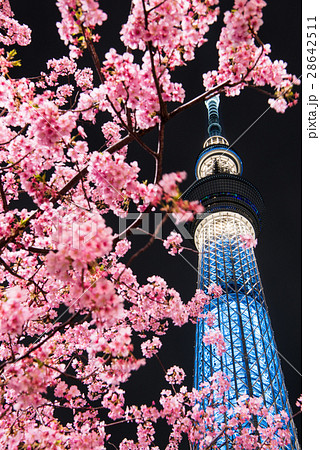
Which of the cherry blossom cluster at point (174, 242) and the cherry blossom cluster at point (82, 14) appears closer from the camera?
the cherry blossom cluster at point (82, 14)

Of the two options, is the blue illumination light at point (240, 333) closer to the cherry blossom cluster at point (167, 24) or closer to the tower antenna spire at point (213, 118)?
the tower antenna spire at point (213, 118)

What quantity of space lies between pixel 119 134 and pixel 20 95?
95.3 inches

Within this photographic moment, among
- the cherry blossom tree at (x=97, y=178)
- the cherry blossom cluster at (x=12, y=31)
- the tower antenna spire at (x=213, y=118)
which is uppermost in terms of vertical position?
the tower antenna spire at (x=213, y=118)

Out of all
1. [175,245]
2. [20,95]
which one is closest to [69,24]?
[20,95]

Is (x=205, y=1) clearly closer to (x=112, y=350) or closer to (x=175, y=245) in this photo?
(x=175, y=245)

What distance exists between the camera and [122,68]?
12.5ft

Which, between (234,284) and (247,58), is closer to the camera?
(247,58)

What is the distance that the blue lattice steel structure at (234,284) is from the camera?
20453mm

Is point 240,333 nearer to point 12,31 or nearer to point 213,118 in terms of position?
point 12,31

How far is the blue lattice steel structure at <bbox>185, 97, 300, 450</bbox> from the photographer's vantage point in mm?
20453

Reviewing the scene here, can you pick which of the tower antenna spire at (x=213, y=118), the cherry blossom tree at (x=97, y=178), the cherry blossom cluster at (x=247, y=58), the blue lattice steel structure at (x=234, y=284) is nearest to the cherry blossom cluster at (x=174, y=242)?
the cherry blossom tree at (x=97, y=178)

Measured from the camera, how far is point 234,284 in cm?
2641

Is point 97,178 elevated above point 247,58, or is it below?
below

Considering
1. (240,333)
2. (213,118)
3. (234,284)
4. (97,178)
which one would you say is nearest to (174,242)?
(97,178)
